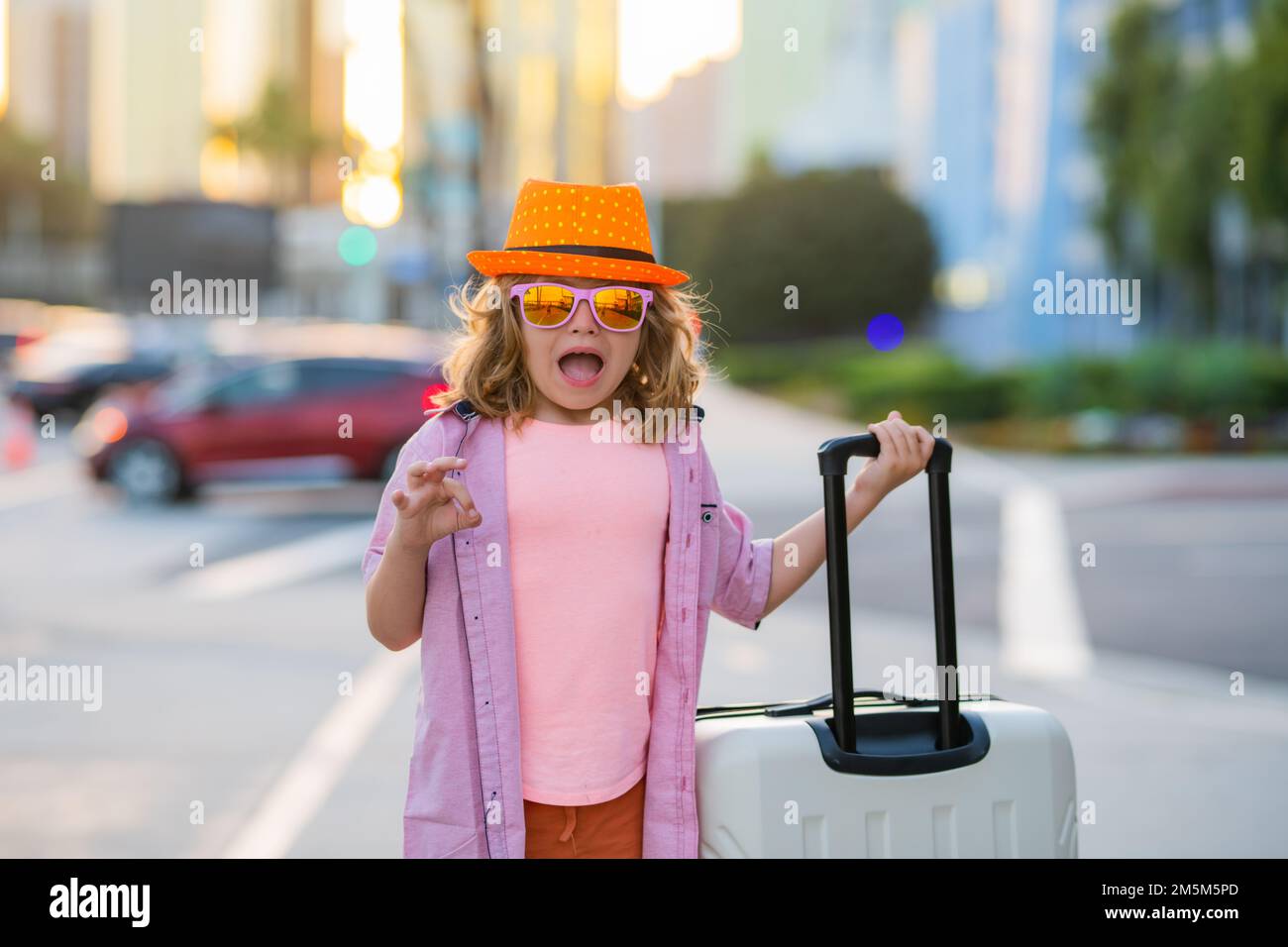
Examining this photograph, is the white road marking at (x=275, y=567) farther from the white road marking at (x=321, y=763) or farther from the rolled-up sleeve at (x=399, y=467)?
the rolled-up sleeve at (x=399, y=467)

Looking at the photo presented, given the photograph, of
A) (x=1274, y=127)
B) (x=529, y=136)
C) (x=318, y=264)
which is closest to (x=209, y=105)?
(x=318, y=264)

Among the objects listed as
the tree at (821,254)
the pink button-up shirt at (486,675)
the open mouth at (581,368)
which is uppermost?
the tree at (821,254)

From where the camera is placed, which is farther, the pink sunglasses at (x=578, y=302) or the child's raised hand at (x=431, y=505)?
the pink sunglasses at (x=578, y=302)

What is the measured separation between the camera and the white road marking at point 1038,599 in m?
7.77

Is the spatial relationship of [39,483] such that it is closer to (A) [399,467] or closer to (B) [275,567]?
(B) [275,567]

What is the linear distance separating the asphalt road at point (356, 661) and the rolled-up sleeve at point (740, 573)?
253 cm

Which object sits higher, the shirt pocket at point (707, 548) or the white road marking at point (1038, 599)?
the shirt pocket at point (707, 548)

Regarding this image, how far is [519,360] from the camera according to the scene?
7.64 ft

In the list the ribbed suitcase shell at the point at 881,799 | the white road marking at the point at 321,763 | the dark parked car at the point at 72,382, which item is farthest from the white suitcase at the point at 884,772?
the dark parked car at the point at 72,382

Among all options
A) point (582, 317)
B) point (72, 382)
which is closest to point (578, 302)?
point (582, 317)

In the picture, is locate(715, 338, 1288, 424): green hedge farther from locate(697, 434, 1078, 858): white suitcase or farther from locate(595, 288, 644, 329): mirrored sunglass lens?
locate(595, 288, 644, 329): mirrored sunglass lens

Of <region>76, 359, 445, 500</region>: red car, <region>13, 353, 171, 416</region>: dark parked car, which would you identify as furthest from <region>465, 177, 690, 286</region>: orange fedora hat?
<region>13, 353, 171, 416</region>: dark parked car
